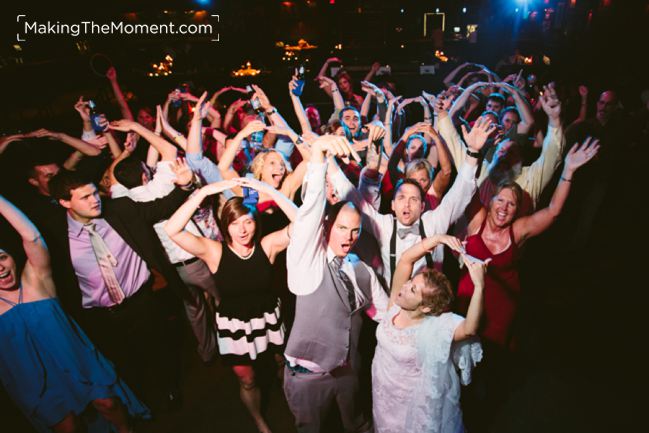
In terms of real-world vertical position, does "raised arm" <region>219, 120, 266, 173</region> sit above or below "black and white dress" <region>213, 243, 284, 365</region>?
above

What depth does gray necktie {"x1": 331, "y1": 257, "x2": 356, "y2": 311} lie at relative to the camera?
187 cm

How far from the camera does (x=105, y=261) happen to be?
2322mm

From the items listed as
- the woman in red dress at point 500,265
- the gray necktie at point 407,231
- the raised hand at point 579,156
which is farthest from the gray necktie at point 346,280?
the raised hand at point 579,156

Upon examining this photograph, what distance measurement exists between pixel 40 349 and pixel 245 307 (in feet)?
3.50

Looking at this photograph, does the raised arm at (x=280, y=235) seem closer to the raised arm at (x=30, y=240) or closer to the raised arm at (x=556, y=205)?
the raised arm at (x=30, y=240)

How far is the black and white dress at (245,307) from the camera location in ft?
7.08

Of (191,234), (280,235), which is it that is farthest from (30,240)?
(280,235)

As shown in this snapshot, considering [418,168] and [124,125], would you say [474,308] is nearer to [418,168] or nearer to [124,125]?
[418,168]

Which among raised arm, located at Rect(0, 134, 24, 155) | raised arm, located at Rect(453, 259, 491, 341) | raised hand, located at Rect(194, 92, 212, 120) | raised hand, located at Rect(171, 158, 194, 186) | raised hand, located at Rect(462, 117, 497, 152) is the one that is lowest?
raised arm, located at Rect(453, 259, 491, 341)

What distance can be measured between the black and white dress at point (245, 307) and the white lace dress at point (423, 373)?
0.74 metres

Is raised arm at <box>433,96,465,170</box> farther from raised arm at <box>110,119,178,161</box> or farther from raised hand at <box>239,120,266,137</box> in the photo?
raised arm at <box>110,119,178,161</box>

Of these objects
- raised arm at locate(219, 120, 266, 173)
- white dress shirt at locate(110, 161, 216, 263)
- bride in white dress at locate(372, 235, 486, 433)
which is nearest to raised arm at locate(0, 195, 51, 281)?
white dress shirt at locate(110, 161, 216, 263)

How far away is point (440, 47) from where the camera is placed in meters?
10.8

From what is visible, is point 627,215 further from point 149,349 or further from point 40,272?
point 40,272
